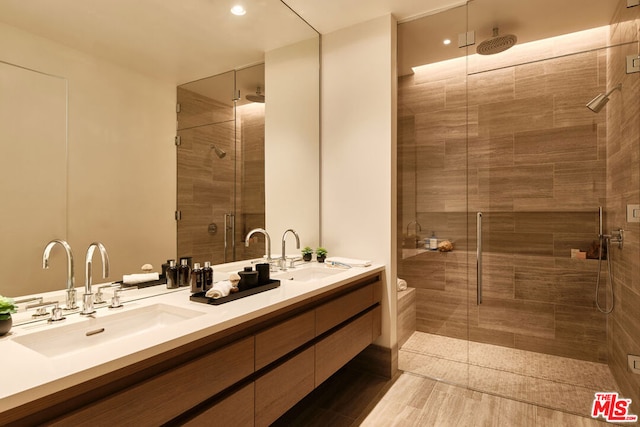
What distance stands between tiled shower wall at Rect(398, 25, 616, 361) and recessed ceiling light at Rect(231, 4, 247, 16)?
130 centimetres

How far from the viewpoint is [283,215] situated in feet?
8.55

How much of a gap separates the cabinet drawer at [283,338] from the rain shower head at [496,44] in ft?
7.45

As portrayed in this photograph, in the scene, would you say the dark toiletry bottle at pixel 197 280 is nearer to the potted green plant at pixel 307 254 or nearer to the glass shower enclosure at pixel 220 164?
the glass shower enclosure at pixel 220 164

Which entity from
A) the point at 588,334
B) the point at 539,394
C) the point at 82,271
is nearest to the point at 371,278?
the point at 539,394

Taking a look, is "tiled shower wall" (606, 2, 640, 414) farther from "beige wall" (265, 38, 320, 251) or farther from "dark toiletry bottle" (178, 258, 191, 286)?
"dark toiletry bottle" (178, 258, 191, 286)

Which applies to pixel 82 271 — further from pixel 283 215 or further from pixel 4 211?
pixel 283 215

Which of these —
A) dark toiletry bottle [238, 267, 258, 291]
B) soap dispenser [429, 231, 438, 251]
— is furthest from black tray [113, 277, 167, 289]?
soap dispenser [429, 231, 438, 251]

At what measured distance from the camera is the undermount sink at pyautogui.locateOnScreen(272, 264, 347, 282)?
92.9 inches

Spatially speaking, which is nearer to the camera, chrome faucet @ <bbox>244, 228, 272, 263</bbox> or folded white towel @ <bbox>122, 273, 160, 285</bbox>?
folded white towel @ <bbox>122, 273, 160, 285</bbox>

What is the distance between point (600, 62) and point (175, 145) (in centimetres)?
267

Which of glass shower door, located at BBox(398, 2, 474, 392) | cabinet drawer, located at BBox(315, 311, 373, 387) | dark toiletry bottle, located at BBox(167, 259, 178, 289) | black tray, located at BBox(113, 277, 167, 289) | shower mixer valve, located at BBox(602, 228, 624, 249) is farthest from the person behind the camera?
glass shower door, located at BBox(398, 2, 474, 392)

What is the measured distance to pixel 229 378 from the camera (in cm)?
127

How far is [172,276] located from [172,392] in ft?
2.47

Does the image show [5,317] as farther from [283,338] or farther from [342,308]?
[342,308]
